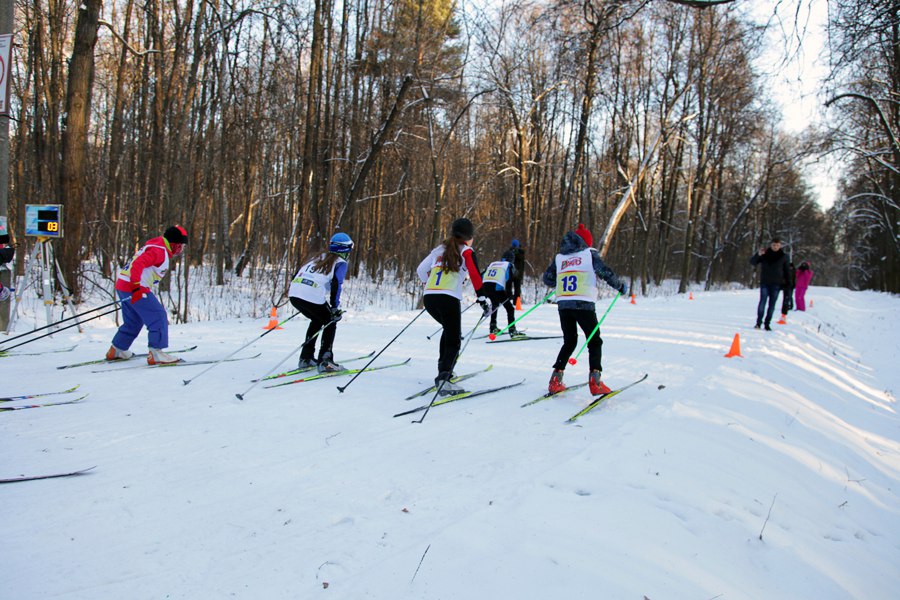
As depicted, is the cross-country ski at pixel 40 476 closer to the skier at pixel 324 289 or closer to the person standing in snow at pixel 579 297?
the skier at pixel 324 289

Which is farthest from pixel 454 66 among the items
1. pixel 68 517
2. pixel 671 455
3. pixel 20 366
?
pixel 68 517

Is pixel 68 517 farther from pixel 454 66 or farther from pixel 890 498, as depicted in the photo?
pixel 454 66

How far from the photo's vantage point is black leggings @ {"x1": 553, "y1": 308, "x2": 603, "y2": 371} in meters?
5.85

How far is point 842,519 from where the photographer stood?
382cm

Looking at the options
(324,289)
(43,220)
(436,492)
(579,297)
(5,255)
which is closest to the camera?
(436,492)

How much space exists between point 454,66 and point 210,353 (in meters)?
12.2

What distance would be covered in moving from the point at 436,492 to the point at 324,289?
3.75 m

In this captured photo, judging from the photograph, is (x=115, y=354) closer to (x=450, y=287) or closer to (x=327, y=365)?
(x=327, y=365)

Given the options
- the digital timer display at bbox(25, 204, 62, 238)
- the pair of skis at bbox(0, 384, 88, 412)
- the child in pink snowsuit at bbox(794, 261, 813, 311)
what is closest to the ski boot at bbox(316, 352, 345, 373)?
the pair of skis at bbox(0, 384, 88, 412)

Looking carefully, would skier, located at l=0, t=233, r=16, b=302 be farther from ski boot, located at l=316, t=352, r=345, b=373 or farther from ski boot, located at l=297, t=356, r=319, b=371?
ski boot, located at l=316, t=352, r=345, b=373

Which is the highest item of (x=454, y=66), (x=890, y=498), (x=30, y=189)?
(x=454, y=66)

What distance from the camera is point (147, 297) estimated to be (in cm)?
686

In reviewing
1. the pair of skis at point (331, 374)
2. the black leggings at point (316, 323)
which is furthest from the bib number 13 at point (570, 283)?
the black leggings at point (316, 323)

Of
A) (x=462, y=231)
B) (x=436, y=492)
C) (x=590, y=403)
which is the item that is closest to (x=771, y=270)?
(x=590, y=403)
